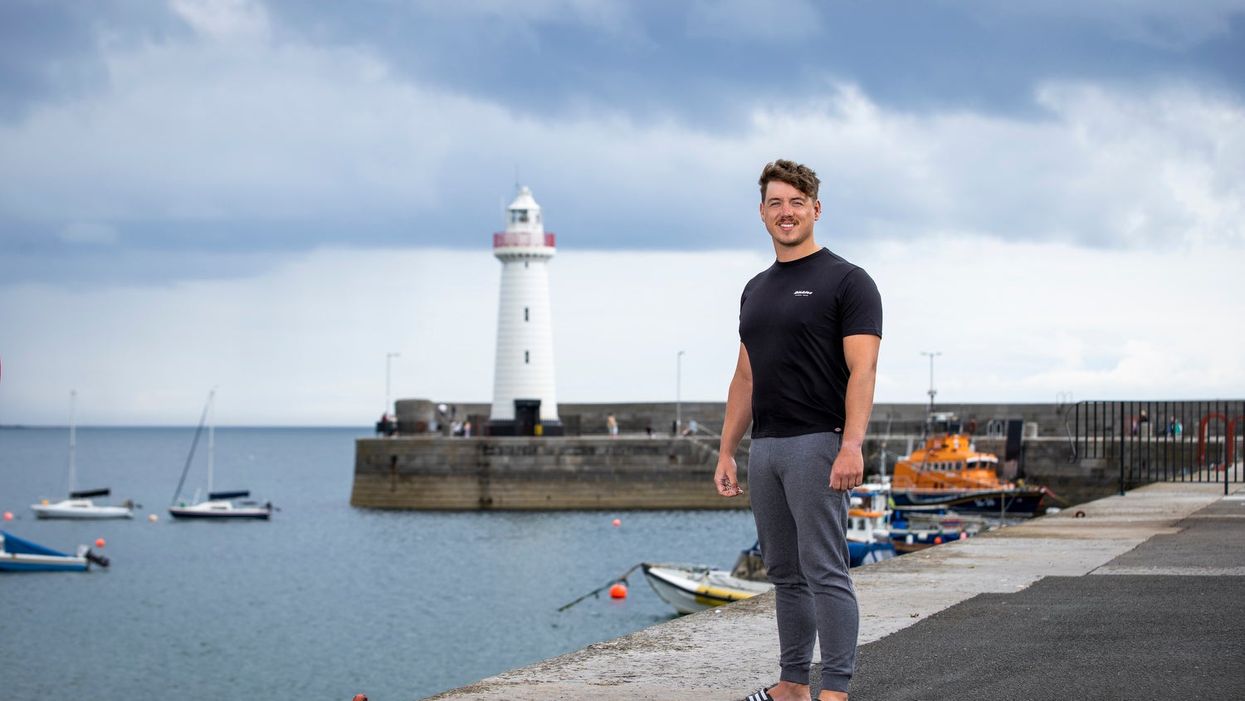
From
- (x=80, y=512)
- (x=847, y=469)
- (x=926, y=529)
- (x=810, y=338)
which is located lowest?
(x=80, y=512)

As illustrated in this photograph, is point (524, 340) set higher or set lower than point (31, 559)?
higher

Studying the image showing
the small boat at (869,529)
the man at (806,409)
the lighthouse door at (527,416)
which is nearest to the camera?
the man at (806,409)

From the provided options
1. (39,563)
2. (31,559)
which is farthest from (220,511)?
(31,559)

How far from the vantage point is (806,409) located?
17.2ft

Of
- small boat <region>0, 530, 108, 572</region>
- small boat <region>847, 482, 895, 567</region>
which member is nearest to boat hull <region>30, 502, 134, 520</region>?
small boat <region>0, 530, 108, 572</region>

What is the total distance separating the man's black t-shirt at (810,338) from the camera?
5.20 meters

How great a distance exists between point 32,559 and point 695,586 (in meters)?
24.3

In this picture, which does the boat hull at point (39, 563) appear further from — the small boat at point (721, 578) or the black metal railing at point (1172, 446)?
the black metal railing at point (1172, 446)

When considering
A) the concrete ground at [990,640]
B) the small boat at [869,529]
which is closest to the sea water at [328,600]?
the small boat at [869,529]

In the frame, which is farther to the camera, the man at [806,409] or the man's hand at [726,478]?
the man's hand at [726,478]

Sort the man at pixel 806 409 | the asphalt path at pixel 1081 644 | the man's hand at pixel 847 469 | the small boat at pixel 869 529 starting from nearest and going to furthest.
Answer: the man's hand at pixel 847 469 < the man at pixel 806 409 < the asphalt path at pixel 1081 644 < the small boat at pixel 869 529

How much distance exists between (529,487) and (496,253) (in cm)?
1043

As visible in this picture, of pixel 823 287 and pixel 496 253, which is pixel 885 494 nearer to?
pixel 496 253

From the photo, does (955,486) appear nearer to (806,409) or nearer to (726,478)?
(726,478)
